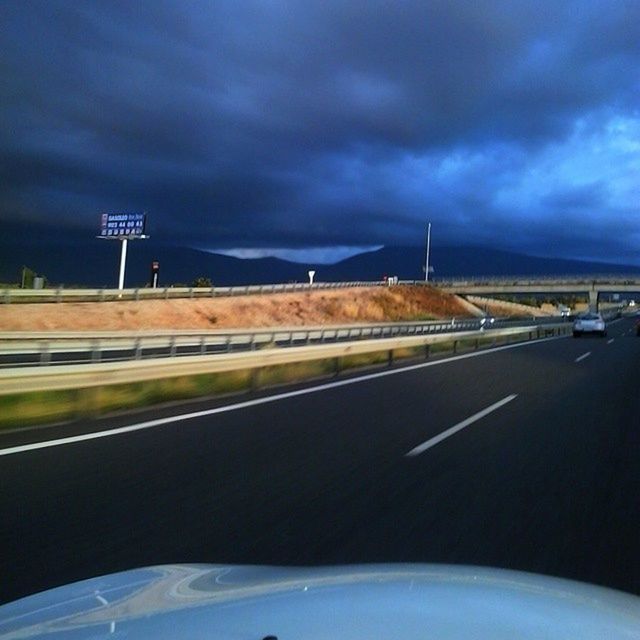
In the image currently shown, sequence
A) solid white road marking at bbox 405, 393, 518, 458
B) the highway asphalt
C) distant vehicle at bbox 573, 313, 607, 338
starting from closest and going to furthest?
the highway asphalt, solid white road marking at bbox 405, 393, 518, 458, distant vehicle at bbox 573, 313, 607, 338

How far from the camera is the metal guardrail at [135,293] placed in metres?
45.3

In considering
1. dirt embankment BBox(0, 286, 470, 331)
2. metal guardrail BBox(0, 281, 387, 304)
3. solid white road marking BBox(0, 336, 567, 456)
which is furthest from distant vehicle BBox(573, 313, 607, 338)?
metal guardrail BBox(0, 281, 387, 304)

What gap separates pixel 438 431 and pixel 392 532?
4.95 metres

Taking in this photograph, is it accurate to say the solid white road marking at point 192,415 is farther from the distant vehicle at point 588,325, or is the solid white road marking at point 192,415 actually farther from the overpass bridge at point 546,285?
the overpass bridge at point 546,285

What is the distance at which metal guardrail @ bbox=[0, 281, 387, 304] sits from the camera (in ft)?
149

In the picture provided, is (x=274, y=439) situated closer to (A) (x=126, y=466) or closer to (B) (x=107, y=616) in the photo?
(A) (x=126, y=466)

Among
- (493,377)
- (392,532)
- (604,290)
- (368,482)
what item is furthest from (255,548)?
(604,290)

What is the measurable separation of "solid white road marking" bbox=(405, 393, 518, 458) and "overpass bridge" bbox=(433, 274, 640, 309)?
89.9 meters

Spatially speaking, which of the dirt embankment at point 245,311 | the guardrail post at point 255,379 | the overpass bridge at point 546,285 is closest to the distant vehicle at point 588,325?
the dirt embankment at point 245,311

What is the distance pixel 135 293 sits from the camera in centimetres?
5475

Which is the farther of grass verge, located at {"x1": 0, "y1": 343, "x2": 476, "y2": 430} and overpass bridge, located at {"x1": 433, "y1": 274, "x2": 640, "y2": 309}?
overpass bridge, located at {"x1": 433, "y1": 274, "x2": 640, "y2": 309}

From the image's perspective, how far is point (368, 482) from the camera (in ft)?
25.0

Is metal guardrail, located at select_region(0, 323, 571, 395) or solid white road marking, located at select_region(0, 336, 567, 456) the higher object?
metal guardrail, located at select_region(0, 323, 571, 395)

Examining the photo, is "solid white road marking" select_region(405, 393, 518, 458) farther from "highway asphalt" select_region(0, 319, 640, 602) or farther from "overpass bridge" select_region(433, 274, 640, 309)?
"overpass bridge" select_region(433, 274, 640, 309)
